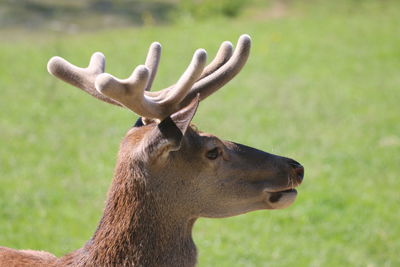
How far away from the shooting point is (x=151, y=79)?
134 inches

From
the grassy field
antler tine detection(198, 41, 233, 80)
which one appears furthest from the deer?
the grassy field

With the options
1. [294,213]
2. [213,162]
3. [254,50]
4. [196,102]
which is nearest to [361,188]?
[294,213]

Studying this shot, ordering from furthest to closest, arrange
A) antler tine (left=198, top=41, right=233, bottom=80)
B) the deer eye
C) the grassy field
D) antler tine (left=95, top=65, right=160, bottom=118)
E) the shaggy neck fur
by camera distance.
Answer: the grassy field
antler tine (left=198, top=41, right=233, bottom=80)
the deer eye
the shaggy neck fur
antler tine (left=95, top=65, right=160, bottom=118)

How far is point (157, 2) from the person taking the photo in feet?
64.4

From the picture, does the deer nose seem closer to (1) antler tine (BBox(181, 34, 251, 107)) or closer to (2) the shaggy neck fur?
(1) antler tine (BBox(181, 34, 251, 107))

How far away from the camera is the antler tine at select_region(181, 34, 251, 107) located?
3186 millimetres

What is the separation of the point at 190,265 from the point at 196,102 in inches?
31.1

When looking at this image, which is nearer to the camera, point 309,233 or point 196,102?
point 196,102

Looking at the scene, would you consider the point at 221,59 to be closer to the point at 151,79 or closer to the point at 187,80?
the point at 151,79

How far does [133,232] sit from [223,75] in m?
0.88

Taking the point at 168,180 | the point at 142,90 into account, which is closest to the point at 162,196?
the point at 168,180

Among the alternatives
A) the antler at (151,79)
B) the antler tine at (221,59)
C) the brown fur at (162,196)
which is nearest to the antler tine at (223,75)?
the antler at (151,79)

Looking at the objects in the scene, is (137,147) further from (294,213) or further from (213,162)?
(294,213)

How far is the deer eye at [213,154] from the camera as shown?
3.08 meters
